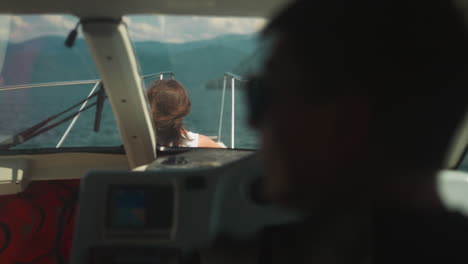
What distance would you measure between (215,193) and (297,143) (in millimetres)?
548

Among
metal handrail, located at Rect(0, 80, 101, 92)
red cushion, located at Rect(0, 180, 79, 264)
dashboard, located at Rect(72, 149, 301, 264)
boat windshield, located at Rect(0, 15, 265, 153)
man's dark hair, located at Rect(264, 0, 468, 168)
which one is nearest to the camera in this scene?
man's dark hair, located at Rect(264, 0, 468, 168)

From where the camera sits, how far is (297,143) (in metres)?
0.72

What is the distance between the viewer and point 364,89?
2.19 ft

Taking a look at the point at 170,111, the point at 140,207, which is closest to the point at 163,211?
the point at 140,207

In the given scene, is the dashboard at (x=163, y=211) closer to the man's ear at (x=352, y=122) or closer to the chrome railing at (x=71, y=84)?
the man's ear at (x=352, y=122)

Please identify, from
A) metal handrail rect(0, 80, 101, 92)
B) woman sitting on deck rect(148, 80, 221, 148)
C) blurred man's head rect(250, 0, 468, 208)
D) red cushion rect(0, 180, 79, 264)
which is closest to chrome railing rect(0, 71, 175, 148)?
metal handrail rect(0, 80, 101, 92)

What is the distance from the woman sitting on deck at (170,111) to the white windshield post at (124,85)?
151 millimetres

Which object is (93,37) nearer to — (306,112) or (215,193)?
(215,193)

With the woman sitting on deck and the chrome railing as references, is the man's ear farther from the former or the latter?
the woman sitting on deck

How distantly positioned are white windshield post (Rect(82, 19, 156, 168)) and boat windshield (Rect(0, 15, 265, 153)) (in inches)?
1.9

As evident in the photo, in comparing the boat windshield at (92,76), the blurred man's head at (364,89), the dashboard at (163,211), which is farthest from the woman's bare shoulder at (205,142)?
the blurred man's head at (364,89)

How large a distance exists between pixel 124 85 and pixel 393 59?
A: 1.42 meters

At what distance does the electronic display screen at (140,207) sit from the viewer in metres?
1.23

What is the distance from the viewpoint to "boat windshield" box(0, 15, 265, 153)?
4.98 feet
